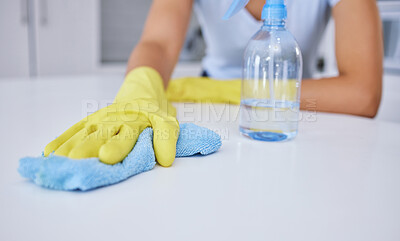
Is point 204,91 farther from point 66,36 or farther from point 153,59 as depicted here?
point 66,36

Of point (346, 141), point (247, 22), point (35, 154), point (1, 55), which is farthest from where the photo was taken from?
point (1, 55)

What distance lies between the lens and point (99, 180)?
42 centimetres

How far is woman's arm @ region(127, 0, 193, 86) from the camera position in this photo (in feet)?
3.62

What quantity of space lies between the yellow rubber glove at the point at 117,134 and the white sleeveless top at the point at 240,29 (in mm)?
728

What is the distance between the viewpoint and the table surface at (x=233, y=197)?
13.5 inches

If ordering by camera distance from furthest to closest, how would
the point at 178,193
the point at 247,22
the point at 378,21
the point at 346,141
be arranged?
the point at 247,22 < the point at 378,21 < the point at 346,141 < the point at 178,193

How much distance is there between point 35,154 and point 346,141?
544mm

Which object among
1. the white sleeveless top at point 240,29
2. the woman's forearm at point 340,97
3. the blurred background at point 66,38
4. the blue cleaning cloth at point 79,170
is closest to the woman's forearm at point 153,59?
the white sleeveless top at point 240,29

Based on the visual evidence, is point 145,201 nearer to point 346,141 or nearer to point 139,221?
point 139,221

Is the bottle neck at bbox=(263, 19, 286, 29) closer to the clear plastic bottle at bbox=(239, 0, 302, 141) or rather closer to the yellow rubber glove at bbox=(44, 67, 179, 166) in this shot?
the clear plastic bottle at bbox=(239, 0, 302, 141)

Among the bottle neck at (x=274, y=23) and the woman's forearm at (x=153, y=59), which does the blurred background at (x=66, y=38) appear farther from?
the bottle neck at (x=274, y=23)

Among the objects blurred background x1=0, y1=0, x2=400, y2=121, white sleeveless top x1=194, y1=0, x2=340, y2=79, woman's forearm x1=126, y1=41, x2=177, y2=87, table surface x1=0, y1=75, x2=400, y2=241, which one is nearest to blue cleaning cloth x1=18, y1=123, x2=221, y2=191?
table surface x1=0, y1=75, x2=400, y2=241

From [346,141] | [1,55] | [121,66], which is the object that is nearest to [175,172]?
[346,141]

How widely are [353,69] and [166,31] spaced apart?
572 millimetres
